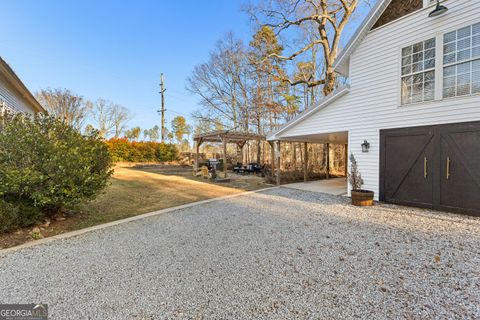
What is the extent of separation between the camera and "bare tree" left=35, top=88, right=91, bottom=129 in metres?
22.2

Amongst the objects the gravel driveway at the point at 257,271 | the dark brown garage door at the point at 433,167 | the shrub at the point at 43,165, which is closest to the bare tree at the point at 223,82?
the dark brown garage door at the point at 433,167

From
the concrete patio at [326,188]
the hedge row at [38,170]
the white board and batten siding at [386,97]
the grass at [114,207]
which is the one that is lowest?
the concrete patio at [326,188]

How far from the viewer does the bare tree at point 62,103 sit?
22188 millimetres

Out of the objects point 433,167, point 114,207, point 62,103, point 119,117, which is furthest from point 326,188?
point 119,117

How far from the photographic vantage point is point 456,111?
530cm

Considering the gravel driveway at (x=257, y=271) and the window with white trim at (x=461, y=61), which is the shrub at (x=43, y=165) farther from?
the window with white trim at (x=461, y=61)

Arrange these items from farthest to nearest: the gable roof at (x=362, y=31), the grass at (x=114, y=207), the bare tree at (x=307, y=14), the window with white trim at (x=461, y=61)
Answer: the bare tree at (x=307, y=14) → the gable roof at (x=362, y=31) → the window with white trim at (x=461, y=61) → the grass at (x=114, y=207)

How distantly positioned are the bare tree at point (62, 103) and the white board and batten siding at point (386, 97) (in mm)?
24579

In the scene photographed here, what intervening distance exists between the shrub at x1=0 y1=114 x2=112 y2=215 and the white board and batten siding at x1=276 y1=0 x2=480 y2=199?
7493 millimetres

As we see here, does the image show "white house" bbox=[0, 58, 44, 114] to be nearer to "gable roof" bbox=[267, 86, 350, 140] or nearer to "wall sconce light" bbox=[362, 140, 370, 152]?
"gable roof" bbox=[267, 86, 350, 140]

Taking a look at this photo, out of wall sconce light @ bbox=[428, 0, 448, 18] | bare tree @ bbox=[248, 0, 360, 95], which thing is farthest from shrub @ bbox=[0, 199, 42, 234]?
bare tree @ bbox=[248, 0, 360, 95]

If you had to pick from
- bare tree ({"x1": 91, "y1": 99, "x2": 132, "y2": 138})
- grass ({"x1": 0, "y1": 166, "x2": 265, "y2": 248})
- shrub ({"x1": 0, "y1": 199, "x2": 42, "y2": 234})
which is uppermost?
bare tree ({"x1": 91, "y1": 99, "x2": 132, "y2": 138})

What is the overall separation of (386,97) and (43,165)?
28.1 feet

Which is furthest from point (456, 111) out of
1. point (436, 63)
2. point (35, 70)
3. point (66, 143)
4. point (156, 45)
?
point (35, 70)
